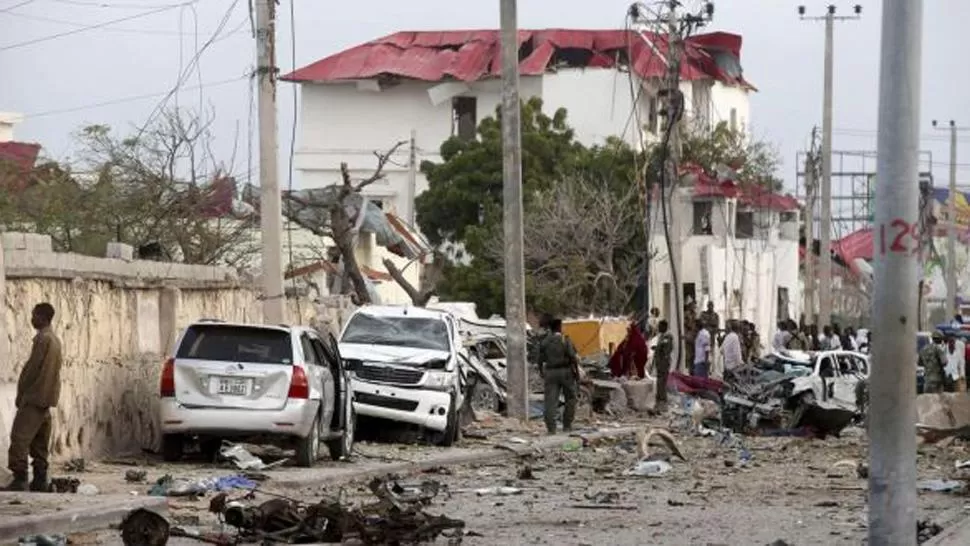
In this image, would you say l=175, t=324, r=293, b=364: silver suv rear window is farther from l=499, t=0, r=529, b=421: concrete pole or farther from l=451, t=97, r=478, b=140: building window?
l=451, t=97, r=478, b=140: building window

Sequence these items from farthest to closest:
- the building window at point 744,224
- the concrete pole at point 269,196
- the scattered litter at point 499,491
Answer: the building window at point 744,224 → the concrete pole at point 269,196 → the scattered litter at point 499,491

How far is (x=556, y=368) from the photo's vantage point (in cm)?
3303

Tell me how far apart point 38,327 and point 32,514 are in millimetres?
3496

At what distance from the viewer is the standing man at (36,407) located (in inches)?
736

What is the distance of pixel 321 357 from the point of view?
24875 millimetres

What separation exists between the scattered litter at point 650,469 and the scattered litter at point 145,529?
11.0 metres

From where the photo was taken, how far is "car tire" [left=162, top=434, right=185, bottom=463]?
23188 millimetres

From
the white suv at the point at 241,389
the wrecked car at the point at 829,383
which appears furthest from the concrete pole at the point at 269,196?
the wrecked car at the point at 829,383

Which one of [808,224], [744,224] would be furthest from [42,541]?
[744,224]

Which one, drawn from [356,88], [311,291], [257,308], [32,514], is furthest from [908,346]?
[356,88]

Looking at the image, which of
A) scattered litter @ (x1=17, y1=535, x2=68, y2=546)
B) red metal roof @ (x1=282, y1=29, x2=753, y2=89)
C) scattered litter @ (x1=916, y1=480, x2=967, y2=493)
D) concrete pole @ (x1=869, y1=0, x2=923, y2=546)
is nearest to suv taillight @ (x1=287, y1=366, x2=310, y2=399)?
scattered litter @ (x1=916, y1=480, x2=967, y2=493)

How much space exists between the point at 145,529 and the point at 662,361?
28.5m

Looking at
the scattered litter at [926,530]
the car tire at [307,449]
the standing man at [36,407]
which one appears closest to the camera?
the scattered litter at [926,530]

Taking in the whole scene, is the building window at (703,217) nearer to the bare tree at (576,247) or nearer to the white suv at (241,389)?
the bare tree at (576,247)
